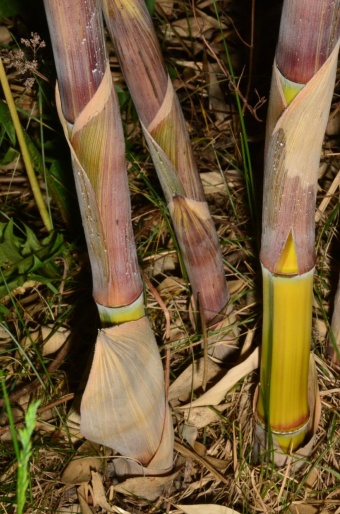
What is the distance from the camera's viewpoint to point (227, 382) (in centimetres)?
105

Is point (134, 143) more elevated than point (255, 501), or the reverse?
point (134, 143)

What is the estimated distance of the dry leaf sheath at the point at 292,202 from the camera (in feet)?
2.20

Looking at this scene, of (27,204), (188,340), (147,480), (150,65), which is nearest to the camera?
(150,65)

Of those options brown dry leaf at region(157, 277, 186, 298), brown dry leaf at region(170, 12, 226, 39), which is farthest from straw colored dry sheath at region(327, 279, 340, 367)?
brown dry leaf at region(170, 12, 226, 39)

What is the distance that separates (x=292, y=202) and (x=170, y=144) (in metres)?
0.18

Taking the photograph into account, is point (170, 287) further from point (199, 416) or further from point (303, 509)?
point (303, 509)

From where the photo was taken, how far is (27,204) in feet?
4.48

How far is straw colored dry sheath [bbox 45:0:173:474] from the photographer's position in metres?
0.66

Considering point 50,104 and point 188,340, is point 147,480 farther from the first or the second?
point 50,104

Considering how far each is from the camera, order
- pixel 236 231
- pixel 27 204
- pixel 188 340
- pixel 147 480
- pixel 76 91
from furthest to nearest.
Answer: pixel 27 204
pixel 236 231
pixel 188 340
pixel 147 480
pixel 76 91

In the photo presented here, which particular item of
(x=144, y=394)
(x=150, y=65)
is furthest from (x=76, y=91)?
(x=144, y=394)

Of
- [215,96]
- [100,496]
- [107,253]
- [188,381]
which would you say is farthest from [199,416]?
[215,96]

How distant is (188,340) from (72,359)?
193 millimetres

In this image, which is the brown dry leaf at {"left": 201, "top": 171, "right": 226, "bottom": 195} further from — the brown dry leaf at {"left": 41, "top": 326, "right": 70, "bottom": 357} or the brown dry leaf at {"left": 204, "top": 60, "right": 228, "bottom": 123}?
the brown dry leaf at {"left": 41, "top": 326, "right": 70, "bottom": 357}
